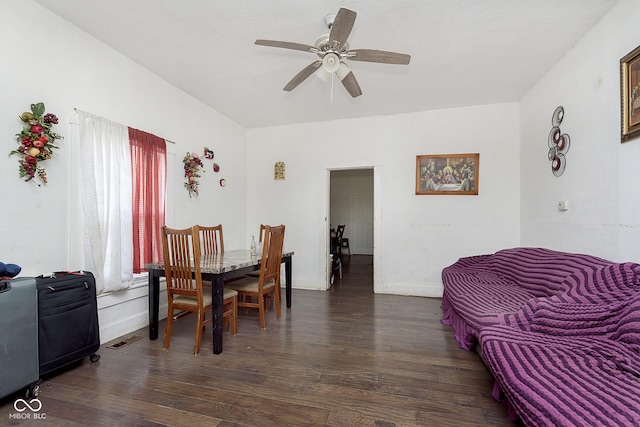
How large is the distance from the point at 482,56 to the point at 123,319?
4.30 m

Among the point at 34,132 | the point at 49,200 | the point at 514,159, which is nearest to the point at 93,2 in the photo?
the point at 34,132

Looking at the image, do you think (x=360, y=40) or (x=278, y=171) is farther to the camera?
(x=278, y=171)

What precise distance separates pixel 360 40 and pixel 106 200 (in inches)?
105

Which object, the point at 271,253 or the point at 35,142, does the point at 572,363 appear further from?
the point at 35,142

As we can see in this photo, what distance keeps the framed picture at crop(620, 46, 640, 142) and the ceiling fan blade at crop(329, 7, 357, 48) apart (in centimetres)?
191

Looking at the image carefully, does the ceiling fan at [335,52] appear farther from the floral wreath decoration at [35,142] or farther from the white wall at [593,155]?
the floral wreath decoration at [35,142]

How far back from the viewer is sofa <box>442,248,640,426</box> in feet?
3.41

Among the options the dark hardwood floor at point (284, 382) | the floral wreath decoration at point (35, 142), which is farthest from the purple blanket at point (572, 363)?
the floral wreath decoration at point (35, 142)

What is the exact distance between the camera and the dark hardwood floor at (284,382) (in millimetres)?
1546

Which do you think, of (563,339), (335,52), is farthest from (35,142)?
(563,339)

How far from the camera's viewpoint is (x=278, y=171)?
15.7 feet

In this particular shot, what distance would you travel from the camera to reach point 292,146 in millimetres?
4742

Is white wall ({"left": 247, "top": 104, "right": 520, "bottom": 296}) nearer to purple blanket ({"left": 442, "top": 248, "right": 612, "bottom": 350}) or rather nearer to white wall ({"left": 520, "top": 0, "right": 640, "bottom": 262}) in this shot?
white wall ({"left": 520, "top": 0, "right": 640, "bottom": 262})

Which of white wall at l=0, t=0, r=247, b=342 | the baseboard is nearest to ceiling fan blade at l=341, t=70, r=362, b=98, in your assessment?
white wall at l=0, t=0, r=247, b=342
